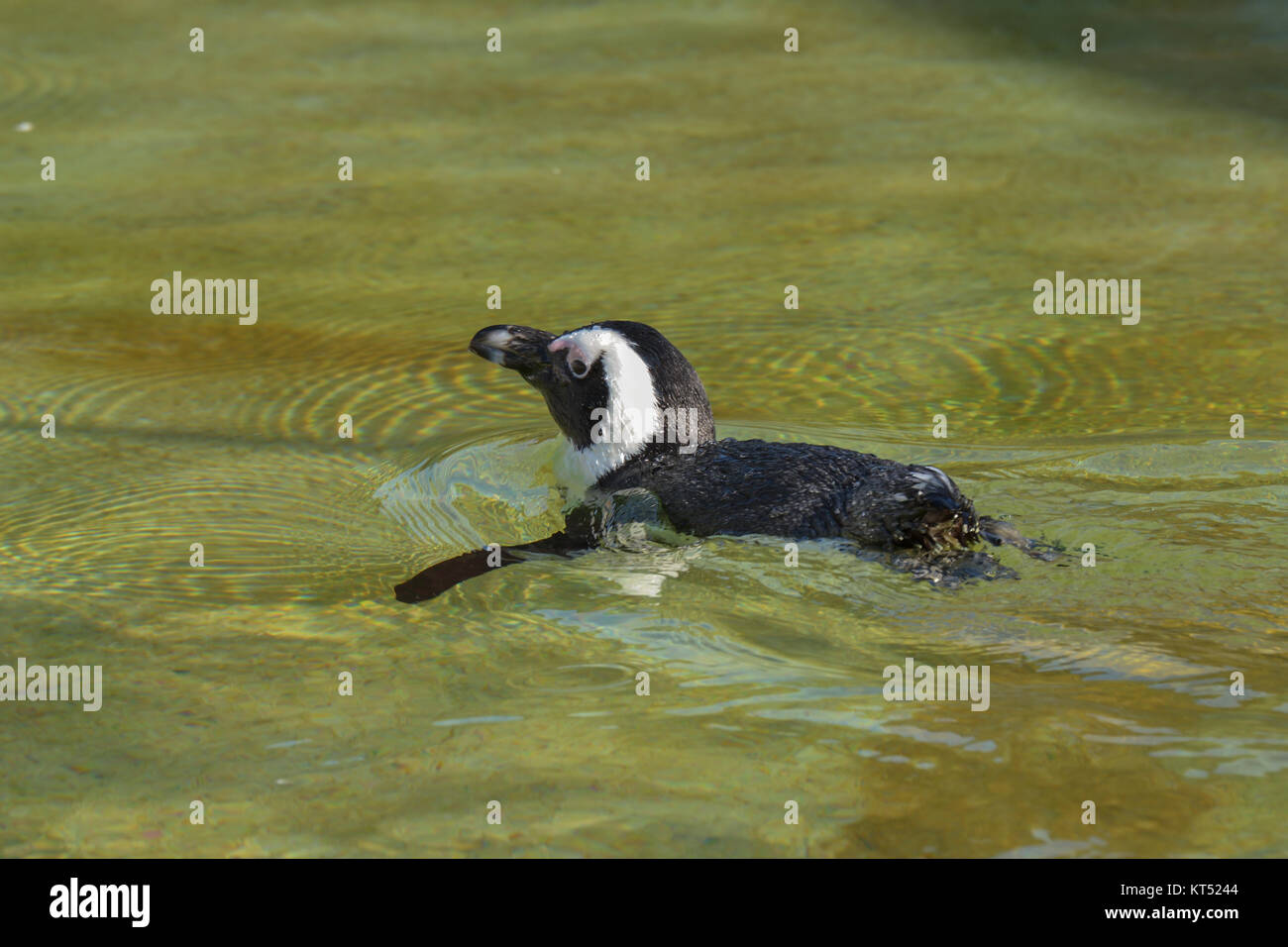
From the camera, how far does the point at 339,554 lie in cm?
450

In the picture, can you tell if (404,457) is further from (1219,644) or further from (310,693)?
(1219,644)

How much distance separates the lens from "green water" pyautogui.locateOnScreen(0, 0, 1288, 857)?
3.10 metres

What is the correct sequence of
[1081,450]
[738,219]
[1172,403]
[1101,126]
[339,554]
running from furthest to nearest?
[1101,126]
[738,219]
[1172,403]
[1081,450]
[339,554]

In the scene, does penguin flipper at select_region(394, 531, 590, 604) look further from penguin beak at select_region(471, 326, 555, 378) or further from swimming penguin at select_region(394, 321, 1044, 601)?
penguin beak at select_region(471, 326, 555, 378)

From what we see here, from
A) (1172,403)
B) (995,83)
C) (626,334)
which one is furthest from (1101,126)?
(626,334)

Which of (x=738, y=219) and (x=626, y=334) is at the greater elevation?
(x=738, y=219)

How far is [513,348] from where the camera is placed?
4973 millimetres

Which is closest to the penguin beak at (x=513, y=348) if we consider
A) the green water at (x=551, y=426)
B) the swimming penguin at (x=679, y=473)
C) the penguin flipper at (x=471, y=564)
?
the swimming penguin at (x=679, y=473)

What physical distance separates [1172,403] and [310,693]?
11.4 ft

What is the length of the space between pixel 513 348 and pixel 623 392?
436 millimetres

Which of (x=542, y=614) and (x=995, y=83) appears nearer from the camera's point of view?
(x=542, y=614)
